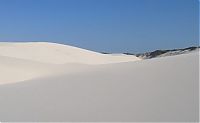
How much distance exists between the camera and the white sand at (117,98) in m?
5.64

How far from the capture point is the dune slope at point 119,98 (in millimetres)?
5633

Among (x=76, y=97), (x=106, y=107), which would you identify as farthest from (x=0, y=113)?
(x=106, y=107)

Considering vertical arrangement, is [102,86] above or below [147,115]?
above

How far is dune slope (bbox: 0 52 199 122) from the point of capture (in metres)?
5.63

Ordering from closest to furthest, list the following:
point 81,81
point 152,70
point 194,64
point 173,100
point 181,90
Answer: point 173,100
point 181,90
point 194,64
point 152,70
point 81,81

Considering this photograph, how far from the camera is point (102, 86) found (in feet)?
26.3

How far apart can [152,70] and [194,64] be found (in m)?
1.05

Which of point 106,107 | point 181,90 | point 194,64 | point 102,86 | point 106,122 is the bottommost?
point 106,122

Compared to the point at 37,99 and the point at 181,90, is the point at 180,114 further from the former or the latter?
the point at 37,99

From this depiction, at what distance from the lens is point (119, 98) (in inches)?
263

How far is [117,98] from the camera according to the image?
22.0 feet

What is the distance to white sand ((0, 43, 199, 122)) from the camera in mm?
5641

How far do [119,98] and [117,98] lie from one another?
0.05 metres

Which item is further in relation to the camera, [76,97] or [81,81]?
[81,81]
